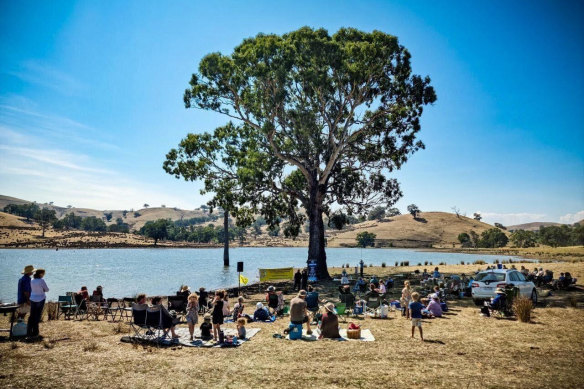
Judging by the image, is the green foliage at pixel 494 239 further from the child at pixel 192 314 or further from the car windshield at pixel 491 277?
the child at pixel 192 314

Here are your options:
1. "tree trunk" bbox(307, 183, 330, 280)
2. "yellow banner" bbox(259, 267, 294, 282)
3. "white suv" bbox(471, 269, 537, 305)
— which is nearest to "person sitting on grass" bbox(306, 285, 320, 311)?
"white suv" bbox(471, 269, 537, 305)

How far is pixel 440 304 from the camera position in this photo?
1648cm

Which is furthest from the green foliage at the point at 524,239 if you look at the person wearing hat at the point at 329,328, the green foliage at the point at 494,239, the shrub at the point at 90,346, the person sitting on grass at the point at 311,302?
the shrub at the point at 90,346

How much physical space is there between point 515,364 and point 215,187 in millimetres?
26787

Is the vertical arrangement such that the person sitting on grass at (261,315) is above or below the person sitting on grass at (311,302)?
below

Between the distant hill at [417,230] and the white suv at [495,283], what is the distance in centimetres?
14383

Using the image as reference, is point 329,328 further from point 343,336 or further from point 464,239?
point 464,239

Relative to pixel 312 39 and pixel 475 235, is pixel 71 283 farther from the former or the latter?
pixel 475 235

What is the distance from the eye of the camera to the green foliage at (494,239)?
133m

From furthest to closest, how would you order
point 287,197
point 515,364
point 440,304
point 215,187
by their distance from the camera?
point 287,197, point 215,187, point 440,304, point 515,364

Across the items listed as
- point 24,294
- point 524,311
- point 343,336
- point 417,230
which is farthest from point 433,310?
point 417,230

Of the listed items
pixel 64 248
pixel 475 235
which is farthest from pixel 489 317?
pixel 475 235

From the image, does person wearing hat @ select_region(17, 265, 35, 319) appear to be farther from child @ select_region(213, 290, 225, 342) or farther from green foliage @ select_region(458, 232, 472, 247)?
green foliage @ select_region(458, 232, 472, 247)

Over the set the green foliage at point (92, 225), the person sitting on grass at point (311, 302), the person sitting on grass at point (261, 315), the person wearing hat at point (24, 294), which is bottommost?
the person sitting on grass at point (261, 315)
